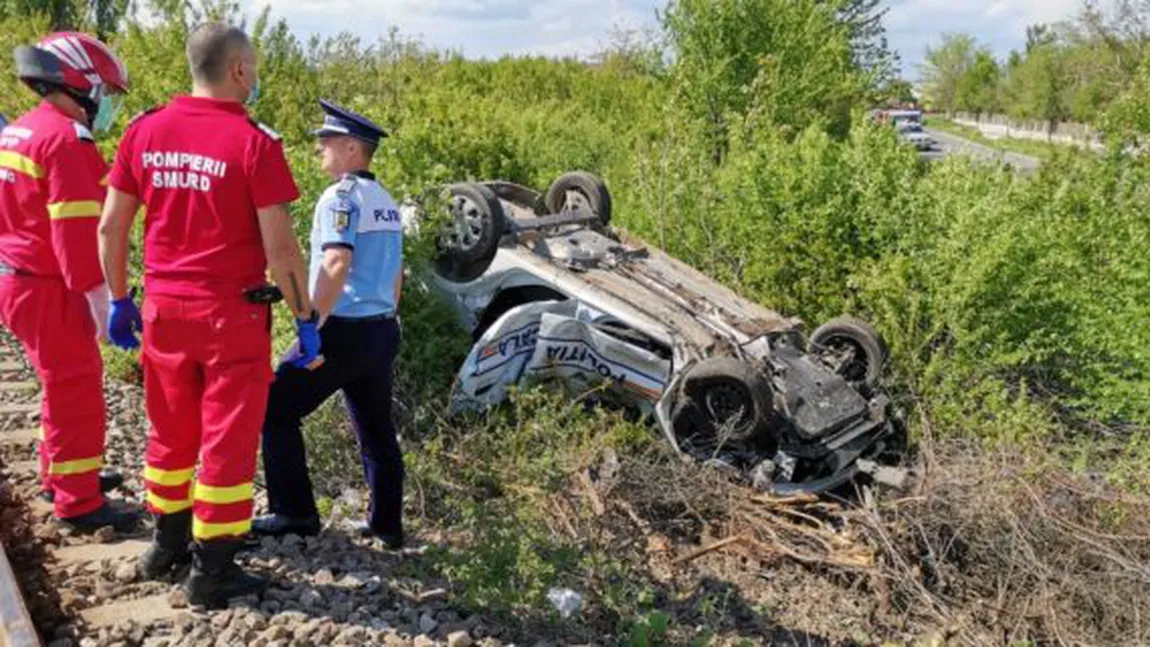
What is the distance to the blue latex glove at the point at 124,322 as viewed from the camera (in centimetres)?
391

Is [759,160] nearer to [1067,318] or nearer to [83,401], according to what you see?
[1067,318]

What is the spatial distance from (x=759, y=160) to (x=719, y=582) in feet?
15.2

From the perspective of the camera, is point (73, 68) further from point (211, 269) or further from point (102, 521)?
point (102, 521)

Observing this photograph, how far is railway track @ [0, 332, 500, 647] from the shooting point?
3.68 meters

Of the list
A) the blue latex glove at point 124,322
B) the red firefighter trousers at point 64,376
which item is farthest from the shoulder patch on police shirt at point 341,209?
the red firefighter trousers at point 64,376

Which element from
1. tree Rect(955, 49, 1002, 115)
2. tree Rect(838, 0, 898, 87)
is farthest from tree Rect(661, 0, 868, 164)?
tree Rect(955, 49, 1002, 115)

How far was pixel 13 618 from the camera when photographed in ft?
11.3

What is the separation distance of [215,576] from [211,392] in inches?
28.8

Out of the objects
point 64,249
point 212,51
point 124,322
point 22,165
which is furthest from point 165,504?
point 212,51

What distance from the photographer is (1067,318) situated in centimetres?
698

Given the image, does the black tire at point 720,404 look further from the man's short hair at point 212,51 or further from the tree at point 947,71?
the tree at point 947,71

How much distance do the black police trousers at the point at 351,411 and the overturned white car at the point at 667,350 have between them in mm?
1511

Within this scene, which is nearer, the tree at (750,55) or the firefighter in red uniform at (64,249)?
the firefighter in red uniform at (64,249)

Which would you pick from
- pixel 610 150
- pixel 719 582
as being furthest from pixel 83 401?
pixel 610 150
